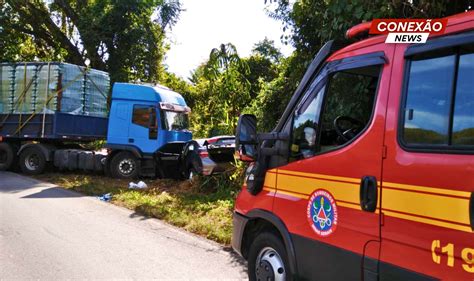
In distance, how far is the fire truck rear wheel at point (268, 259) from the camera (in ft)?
12.6

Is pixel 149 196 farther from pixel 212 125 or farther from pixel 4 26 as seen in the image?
pixel 4 26

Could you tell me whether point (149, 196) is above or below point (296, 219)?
below

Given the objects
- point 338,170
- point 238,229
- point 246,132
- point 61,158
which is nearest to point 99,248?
point 238,229

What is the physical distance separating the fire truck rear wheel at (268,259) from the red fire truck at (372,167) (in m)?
0.01

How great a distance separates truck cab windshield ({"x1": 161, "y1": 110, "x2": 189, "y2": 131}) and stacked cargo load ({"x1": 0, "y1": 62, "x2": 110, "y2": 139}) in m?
3.40

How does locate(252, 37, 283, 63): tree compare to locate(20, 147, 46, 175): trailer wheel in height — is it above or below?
above

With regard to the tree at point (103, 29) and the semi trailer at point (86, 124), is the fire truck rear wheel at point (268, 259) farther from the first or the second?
the tree at point (103, 29)

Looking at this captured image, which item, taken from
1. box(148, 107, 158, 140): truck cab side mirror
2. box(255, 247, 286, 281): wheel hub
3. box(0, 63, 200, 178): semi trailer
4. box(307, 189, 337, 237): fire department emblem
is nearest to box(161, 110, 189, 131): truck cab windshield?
box(0, 63, 200, 178): semi trailer

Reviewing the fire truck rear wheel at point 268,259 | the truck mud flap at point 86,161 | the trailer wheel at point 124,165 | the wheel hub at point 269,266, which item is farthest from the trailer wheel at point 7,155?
the wheel hub at point 269,266

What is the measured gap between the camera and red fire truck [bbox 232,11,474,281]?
2459 mm

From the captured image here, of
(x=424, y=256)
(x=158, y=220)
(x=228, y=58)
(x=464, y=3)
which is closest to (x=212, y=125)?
(x=228, y=58)

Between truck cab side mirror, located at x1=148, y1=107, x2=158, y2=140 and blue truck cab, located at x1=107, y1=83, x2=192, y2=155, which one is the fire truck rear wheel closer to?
blue truck cab, located at x1=107, y1=83, x2=192, y2=155

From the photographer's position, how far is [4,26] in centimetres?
2466

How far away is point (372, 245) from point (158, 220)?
6.33 meters
